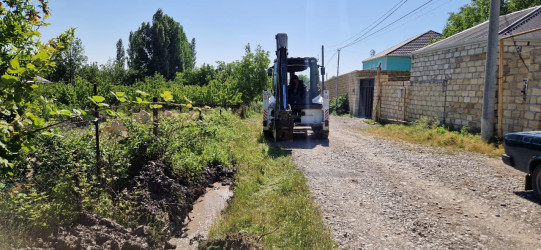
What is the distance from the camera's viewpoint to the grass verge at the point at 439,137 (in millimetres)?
9836

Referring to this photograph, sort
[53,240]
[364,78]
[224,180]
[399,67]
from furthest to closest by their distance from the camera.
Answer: [399,67] < [364,78] < [224,180] < [53,240]

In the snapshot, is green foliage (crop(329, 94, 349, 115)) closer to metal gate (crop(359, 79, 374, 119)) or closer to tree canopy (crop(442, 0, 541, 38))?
metal gate (crop(359, 79, 374, 119))

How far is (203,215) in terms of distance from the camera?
5086 millimetres

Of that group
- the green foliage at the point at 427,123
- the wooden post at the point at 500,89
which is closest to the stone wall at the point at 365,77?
the green foliage at the point at 427,123

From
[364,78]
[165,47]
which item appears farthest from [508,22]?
[165,47]

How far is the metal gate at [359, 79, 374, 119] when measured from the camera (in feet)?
71.9

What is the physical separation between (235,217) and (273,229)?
67 centimetres

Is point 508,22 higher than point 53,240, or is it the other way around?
point 508,22

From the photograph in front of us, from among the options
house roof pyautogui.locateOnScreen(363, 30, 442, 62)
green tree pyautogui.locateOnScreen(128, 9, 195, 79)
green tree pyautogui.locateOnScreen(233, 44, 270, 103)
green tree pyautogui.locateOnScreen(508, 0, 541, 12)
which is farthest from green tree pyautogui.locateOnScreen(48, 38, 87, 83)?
green tree pyautogui.locateOnScreen(508, 0, 541, 12)

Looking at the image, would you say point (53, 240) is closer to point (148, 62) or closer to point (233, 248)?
point (233, 248)

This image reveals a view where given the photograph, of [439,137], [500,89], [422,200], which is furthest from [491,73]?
[422,200]

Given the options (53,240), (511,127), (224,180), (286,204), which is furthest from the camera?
(511,127)

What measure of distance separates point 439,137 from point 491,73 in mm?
2488

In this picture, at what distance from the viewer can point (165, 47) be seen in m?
47.8
